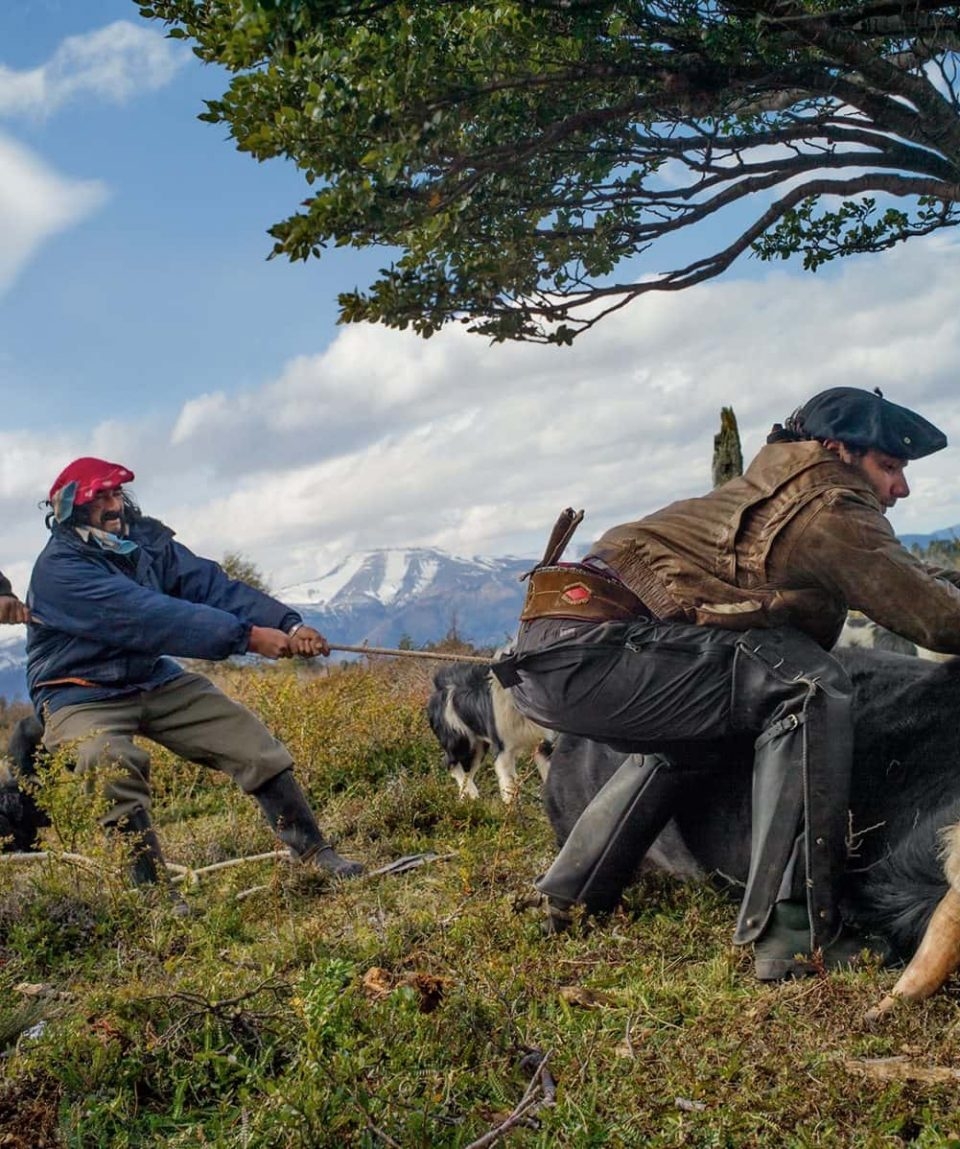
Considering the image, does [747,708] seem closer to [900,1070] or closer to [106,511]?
[900,1070]

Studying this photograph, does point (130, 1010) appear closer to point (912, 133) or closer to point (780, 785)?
point (780, 785)

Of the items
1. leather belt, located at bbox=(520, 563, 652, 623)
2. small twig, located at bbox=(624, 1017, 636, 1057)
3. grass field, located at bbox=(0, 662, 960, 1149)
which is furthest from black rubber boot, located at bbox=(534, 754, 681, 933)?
small twig, located at bbox=(624, 1017, 636, 1057)

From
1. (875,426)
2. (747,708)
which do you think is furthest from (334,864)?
(875,426)

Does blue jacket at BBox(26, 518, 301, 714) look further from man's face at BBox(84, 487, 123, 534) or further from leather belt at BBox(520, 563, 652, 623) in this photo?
leather belt at BBox(520, 563, 652, 623)

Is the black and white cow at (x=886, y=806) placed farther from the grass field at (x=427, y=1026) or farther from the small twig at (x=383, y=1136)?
the small twig at (x=383, y=1136)

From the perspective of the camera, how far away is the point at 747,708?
438 centimetres

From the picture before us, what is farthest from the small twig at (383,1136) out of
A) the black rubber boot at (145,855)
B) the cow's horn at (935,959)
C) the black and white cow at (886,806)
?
the black rubber boot at (145,855)

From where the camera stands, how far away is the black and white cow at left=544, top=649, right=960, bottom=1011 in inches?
160

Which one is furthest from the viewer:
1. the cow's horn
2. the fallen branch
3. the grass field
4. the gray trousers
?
the gray trousers

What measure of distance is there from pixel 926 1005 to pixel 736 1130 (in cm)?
96

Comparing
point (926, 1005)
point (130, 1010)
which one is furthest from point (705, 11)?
point (130, 1010)

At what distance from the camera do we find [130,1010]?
359 centimetres

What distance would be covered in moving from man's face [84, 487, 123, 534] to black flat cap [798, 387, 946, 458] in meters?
3.71

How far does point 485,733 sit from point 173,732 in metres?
2.91
